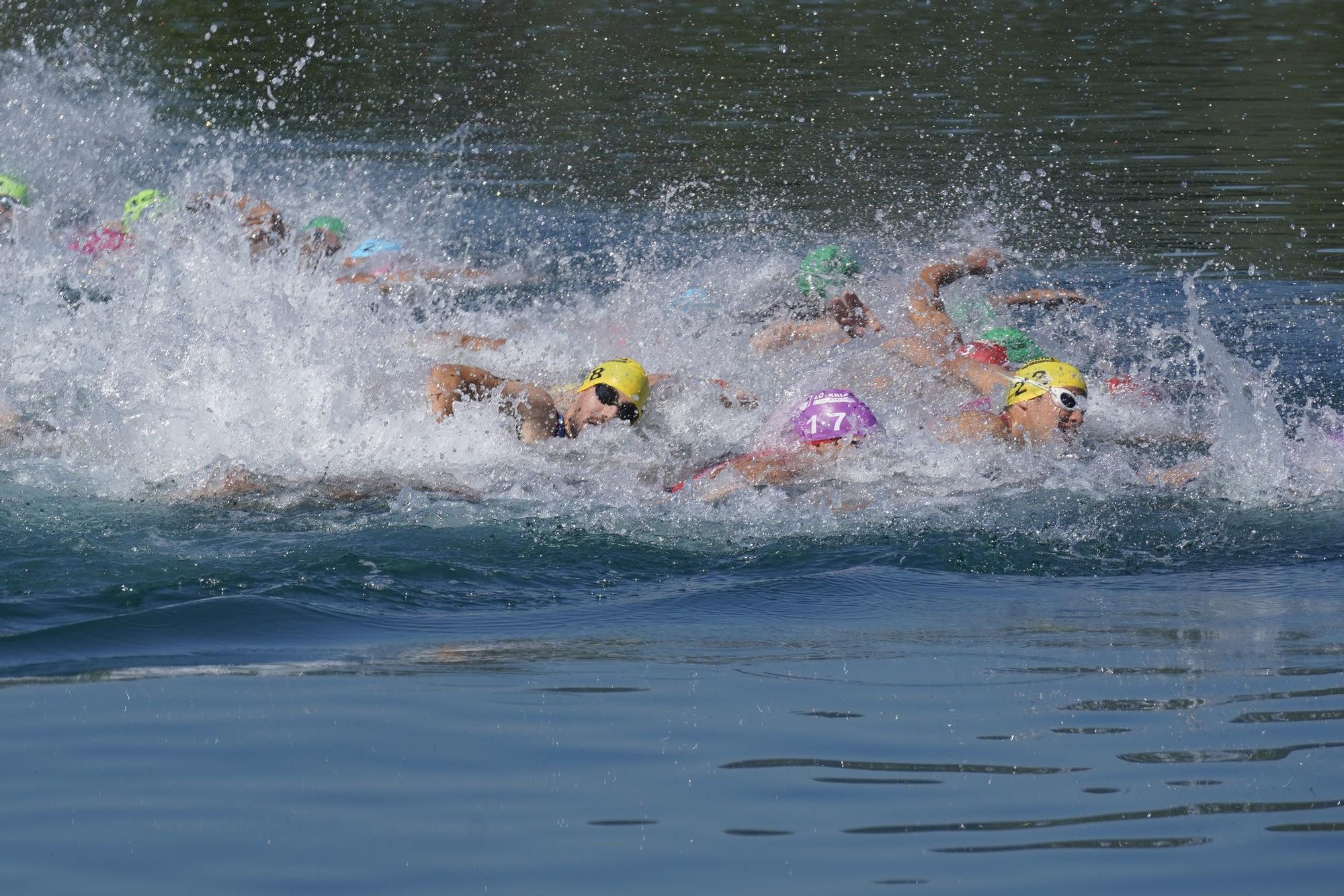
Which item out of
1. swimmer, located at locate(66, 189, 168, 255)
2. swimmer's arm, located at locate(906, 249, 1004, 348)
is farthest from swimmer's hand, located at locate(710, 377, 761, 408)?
swimmer, located at locate(66, 189, 168, 255)

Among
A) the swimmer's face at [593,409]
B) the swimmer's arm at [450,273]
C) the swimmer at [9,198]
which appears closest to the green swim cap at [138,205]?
the swimmer at [9,198]

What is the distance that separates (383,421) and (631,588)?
302 cm

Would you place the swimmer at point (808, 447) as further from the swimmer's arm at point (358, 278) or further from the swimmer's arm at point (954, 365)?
the swimmer's arm at point (358, 278)

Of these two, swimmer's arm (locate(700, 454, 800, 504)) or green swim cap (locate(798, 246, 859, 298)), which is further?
green swim cap (locate(798, 246, 859, 298))

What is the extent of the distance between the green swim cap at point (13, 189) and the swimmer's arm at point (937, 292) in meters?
8.91

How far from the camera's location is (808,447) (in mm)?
9680

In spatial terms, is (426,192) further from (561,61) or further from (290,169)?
(561,61)

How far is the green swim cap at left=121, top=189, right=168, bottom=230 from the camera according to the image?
14664mm

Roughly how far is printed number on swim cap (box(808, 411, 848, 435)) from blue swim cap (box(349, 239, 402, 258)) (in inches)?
260

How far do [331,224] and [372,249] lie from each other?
0.64 meters

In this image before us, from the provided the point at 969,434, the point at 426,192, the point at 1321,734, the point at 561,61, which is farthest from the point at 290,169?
the point at 1321,734

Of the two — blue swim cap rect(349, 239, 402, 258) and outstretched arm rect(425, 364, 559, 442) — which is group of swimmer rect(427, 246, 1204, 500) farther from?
blue swim cap rect(349, 239, 402, 258)

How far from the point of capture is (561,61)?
29734 millimetres

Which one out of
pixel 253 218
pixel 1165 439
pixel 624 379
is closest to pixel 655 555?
pixel 624 379
